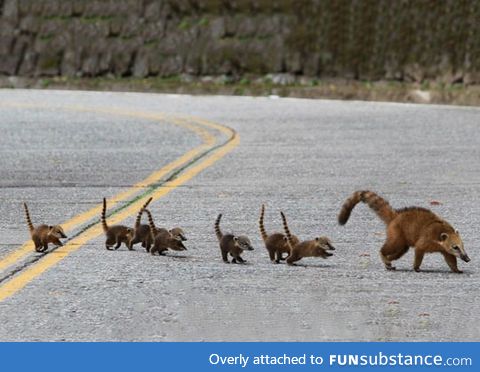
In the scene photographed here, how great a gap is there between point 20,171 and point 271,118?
9.23 m

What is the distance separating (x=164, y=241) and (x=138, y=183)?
4.92 metres

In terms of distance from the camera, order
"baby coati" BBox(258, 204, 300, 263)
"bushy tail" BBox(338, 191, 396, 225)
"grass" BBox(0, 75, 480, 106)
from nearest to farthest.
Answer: "bushy tail" BBox(338, 191, 396, 225) < "baby coati" BBox(258, 204, 300, 263) < "grass" BBox(0, 75, 480, 106)

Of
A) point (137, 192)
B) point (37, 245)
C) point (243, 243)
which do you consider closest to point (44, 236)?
point (37, 245)

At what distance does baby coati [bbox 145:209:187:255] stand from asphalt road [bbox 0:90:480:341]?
0.09 metres

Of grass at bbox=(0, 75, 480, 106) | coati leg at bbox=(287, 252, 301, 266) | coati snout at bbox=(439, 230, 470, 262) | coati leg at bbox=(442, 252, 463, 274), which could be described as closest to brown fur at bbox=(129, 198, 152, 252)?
coati leg at bbox=(287, 252, 301, 266)

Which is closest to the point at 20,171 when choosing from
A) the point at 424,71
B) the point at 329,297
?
the point at 329,297

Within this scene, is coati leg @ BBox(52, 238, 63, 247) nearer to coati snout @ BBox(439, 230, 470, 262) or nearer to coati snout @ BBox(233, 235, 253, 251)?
coati snout @ BBox(233, 235, 253, 251)

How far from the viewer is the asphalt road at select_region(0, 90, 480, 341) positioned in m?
7.48

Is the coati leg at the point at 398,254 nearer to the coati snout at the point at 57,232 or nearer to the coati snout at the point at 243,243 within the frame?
the coati snout at the point at 243,243

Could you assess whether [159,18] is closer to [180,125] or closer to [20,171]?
[180,125]

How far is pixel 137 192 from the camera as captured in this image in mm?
13688

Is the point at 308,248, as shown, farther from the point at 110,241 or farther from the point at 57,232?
the point at 57,232

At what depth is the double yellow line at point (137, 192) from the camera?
906 centimetres

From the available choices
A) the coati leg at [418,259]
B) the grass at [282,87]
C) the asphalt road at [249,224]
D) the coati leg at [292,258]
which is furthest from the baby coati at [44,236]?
the grass at [282,87]
